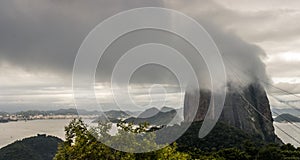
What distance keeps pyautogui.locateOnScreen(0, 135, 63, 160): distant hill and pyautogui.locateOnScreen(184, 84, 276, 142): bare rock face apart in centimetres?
5432

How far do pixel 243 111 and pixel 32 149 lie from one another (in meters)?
83.2

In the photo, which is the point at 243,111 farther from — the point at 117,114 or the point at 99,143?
the point at 99,143

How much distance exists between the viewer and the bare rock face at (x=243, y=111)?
415 feet

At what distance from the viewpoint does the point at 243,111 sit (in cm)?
13062

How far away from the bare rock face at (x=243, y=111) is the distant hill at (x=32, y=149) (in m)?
54.3

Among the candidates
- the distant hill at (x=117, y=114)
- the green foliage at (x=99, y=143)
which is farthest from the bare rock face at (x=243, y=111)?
the green foliage at (x=99, y=143)

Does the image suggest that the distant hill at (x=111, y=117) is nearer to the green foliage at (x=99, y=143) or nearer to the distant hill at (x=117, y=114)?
the distant hill at (x=117, y=114)

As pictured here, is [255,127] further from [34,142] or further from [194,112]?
[34,142]

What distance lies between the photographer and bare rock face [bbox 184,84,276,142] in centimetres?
12662

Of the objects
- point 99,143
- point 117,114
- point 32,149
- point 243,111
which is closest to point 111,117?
point 117,114

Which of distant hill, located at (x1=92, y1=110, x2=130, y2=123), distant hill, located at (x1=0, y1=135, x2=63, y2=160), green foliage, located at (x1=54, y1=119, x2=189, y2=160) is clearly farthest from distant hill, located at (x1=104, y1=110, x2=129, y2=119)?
distant hill, located at (x1=0, y1=135, x2=63, y2=160)

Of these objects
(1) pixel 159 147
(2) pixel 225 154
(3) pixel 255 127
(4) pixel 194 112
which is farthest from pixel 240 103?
(1) pixel 159 147

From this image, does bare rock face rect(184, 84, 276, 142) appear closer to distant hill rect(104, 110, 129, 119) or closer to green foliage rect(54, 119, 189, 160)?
distant hill rect(104, 110, 129, 119)

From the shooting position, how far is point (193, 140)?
75562 mm
